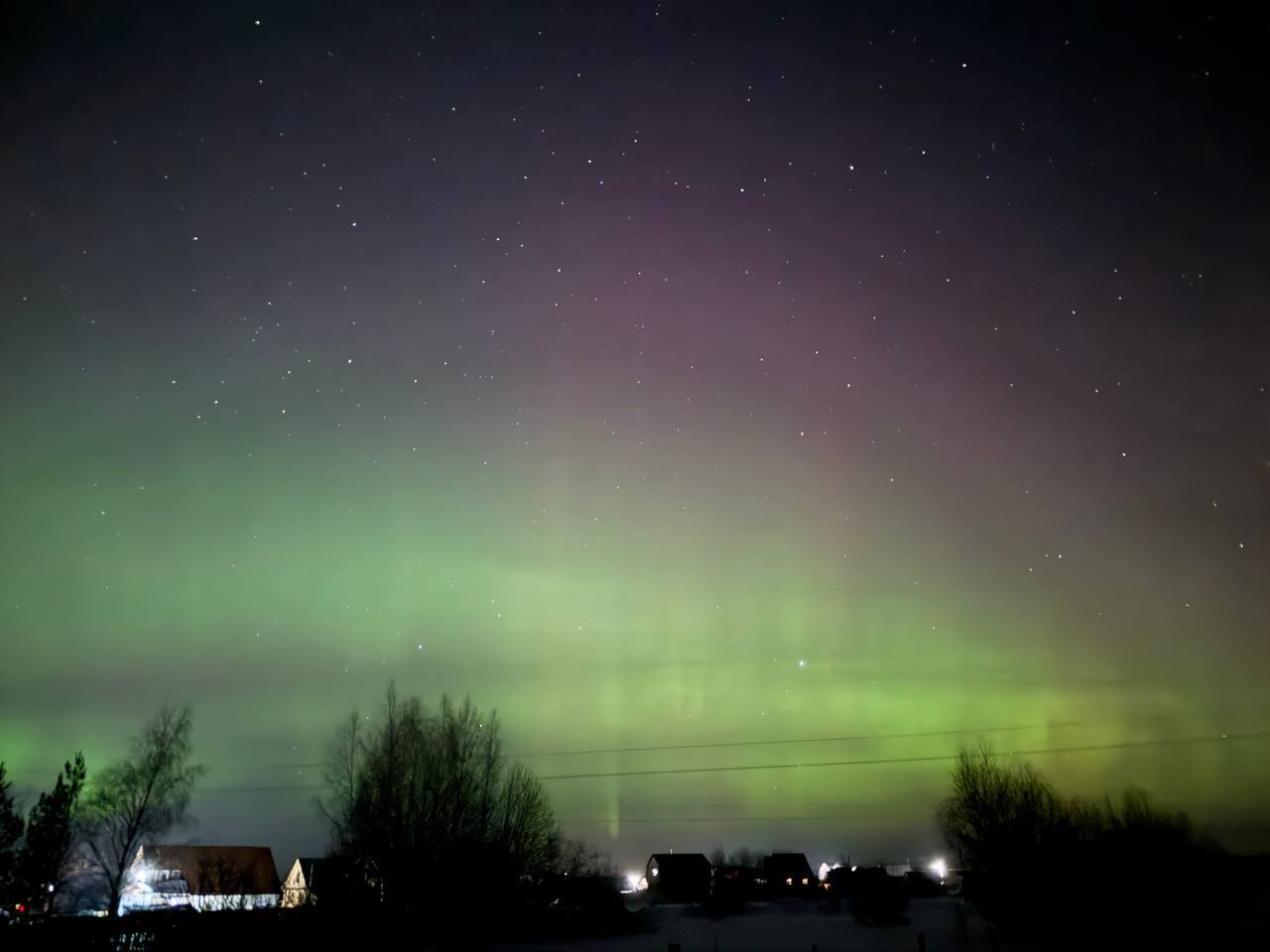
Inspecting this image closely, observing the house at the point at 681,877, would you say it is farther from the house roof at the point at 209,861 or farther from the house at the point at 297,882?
the house roof at the point at 209,861

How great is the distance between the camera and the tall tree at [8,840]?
182ft

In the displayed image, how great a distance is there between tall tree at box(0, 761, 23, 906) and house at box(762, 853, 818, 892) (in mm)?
63455

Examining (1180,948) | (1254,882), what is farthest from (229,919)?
(1254,882)

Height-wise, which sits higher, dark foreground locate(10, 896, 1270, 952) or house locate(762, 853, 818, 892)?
dark foreground locate(10, 896, 1270, 952)

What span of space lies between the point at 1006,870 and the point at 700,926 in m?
31.6

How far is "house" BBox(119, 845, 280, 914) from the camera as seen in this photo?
53344 mm

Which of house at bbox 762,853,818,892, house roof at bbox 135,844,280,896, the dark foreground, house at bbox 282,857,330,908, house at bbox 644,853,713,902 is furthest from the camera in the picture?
house at bbox 762,853,818,892

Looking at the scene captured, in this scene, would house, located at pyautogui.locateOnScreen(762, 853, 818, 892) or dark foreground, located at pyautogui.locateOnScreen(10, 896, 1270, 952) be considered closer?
dark foreground, located at pyautogui.locateOnScreen(10, 896, 1270, 952)

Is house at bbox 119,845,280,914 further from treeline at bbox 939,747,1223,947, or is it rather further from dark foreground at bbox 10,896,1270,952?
treeline at bbox 939,747,1223,947

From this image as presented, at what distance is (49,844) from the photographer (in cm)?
5728

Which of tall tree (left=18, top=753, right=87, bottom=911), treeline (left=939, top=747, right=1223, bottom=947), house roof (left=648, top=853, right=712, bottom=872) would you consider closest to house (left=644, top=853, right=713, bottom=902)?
house roof (left=648, top=853, right=712, bottom=872)

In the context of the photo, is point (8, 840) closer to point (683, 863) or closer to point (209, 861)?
point (209, 861)

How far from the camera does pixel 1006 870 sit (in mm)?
63562

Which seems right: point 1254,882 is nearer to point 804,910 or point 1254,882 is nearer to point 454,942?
point 804,910
